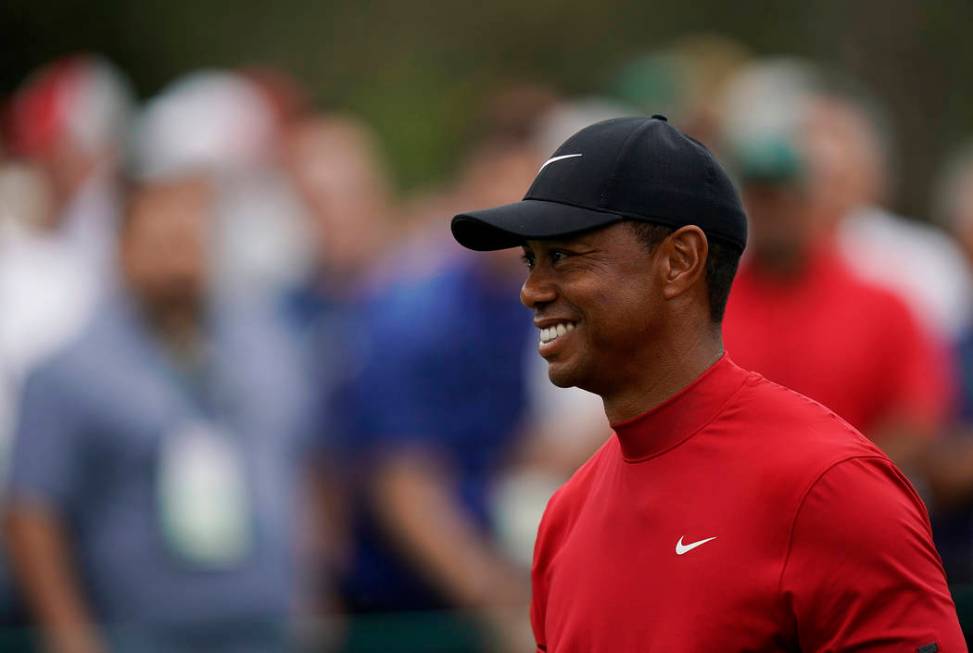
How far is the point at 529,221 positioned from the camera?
305cm

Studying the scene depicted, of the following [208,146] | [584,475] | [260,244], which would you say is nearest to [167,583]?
[208,146]

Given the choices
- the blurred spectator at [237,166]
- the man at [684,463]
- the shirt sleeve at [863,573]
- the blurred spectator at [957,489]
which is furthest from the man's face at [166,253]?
the shirt sleeve at [863,573]

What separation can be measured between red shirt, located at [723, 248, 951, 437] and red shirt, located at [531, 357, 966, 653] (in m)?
2.97

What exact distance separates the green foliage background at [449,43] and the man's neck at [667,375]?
989 cm

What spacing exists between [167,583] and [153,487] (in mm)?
350

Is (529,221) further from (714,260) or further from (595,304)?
(714,260)

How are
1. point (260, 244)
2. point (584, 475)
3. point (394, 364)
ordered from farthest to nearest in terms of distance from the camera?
point (260, 244), point (394, 364), point (584, 475)

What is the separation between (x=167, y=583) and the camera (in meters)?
6.43

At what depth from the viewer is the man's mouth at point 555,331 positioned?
124 inches

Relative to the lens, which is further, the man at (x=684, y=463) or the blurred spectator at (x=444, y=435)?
the blurred spectator at (x=444, y=435)

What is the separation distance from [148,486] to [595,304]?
3.69m

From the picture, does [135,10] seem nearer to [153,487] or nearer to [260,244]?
[260,244]

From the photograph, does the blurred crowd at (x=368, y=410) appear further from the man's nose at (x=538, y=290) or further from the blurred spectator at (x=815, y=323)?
the man's nose at (x=538, y=290)

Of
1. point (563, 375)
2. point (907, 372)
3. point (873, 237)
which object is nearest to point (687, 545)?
point (563, 375)
